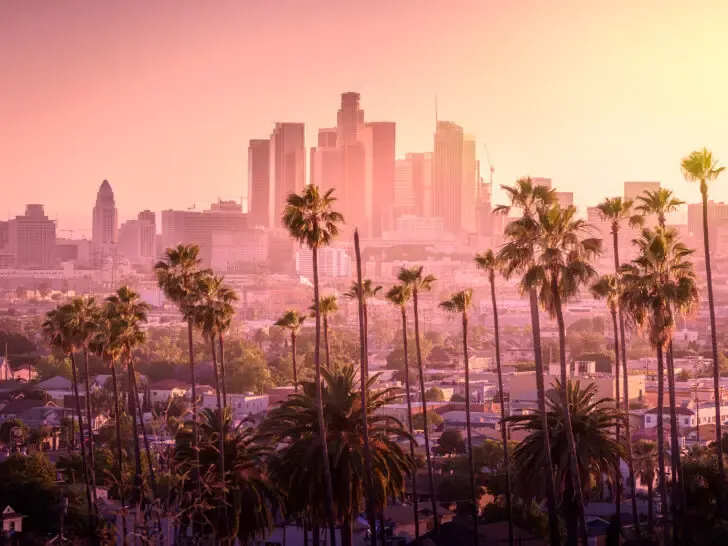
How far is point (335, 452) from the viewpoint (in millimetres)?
33531

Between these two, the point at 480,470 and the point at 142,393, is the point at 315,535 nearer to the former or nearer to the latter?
the point at 480,470

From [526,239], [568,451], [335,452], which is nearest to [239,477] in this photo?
[335,452]

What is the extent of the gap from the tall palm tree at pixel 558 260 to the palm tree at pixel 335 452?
16.7ft

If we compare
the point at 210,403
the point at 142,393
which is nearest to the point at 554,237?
the point at 210,403

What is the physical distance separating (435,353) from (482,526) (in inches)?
5273

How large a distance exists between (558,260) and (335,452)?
7.90 metres

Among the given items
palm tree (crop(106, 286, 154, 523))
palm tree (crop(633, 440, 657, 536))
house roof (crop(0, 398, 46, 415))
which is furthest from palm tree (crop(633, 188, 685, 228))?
house roof (crop(0, 398, 46, 415))

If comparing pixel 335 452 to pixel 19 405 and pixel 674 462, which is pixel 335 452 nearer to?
pixel 674 462

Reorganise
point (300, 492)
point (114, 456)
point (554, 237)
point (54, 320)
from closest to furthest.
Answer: point (554, 237)
point (300, 492)
point (54, 320)
point (114, 456)

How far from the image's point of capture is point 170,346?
6973 inches

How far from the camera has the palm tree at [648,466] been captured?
42.3 meters

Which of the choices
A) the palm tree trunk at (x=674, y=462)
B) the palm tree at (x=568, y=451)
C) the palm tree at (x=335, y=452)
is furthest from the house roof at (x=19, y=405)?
the palm tree at (x=568, y=451)

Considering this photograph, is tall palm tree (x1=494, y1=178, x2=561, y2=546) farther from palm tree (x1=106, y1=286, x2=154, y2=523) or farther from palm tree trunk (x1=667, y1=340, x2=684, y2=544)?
palm tree (x1=106, y1=286, x2=154, y2=523)

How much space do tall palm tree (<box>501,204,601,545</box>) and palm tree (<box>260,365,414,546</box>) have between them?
16.7ft
